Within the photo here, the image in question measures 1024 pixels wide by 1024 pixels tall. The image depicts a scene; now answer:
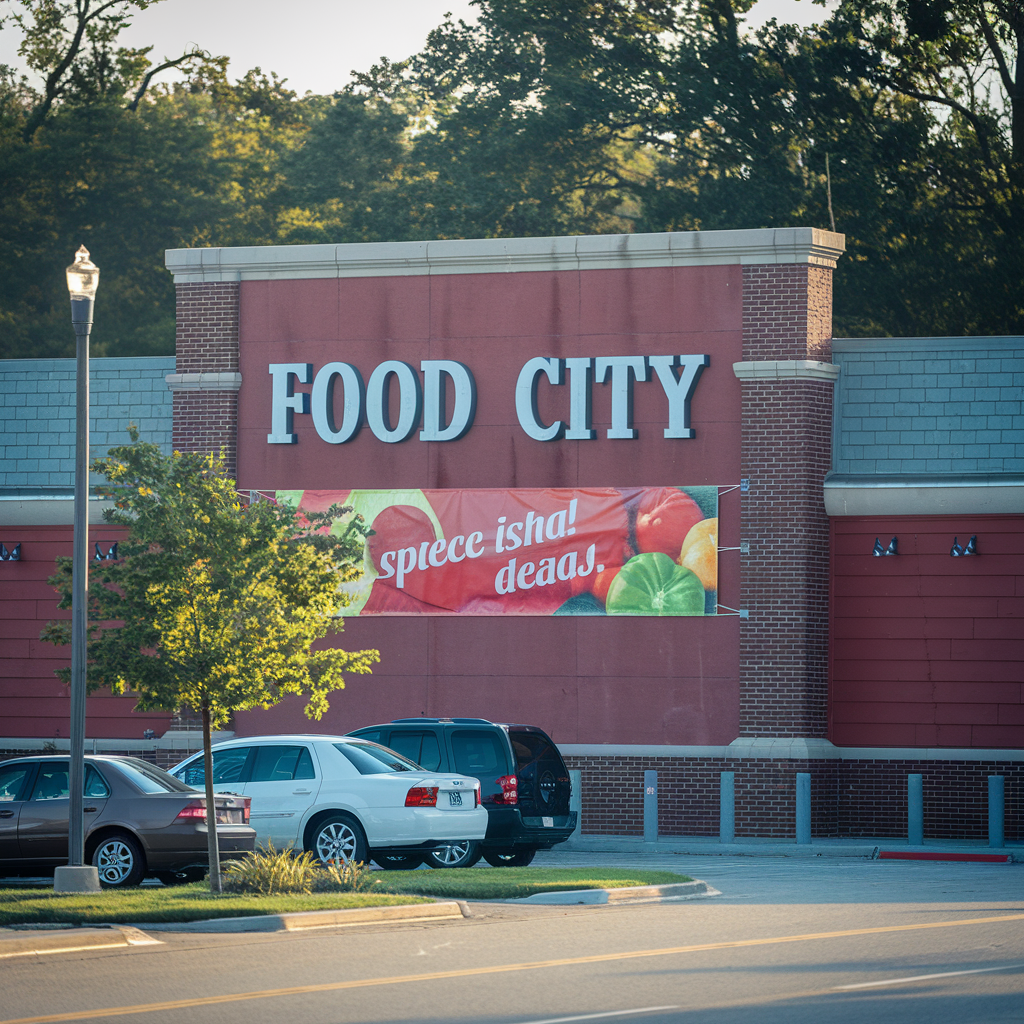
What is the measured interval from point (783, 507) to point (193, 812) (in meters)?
11.4

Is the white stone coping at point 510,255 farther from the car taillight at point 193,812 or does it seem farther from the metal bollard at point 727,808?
the car taillight at point 193,812

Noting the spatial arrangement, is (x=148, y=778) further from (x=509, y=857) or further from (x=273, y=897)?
(x=509, y=857)

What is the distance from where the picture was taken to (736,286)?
25.7 m

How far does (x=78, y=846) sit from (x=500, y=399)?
39.7ft

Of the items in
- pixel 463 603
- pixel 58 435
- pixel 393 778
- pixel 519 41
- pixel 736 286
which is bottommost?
pixel 393 778

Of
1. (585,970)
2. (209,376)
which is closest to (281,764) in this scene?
(585,970)

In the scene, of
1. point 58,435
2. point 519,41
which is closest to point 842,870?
point 58,435

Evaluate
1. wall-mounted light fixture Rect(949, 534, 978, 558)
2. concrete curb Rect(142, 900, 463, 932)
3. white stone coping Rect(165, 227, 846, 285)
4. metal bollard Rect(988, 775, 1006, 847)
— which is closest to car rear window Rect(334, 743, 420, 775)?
concrete curb Rect(142, 900, 463, 932)

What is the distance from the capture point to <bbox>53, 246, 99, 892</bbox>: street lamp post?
16.0 meters

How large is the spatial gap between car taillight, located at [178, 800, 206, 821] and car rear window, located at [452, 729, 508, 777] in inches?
153

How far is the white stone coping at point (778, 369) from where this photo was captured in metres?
25.3

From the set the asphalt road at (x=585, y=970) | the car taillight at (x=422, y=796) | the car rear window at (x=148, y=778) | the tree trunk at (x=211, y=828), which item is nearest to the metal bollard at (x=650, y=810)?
the car taillight at (x=422, y=796)

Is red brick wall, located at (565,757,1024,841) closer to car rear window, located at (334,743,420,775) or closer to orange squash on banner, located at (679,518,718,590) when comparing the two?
orange squash on banner, located at (679,518,718,590)

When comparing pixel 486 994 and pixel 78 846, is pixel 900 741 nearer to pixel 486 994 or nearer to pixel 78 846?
pixel 78 846
